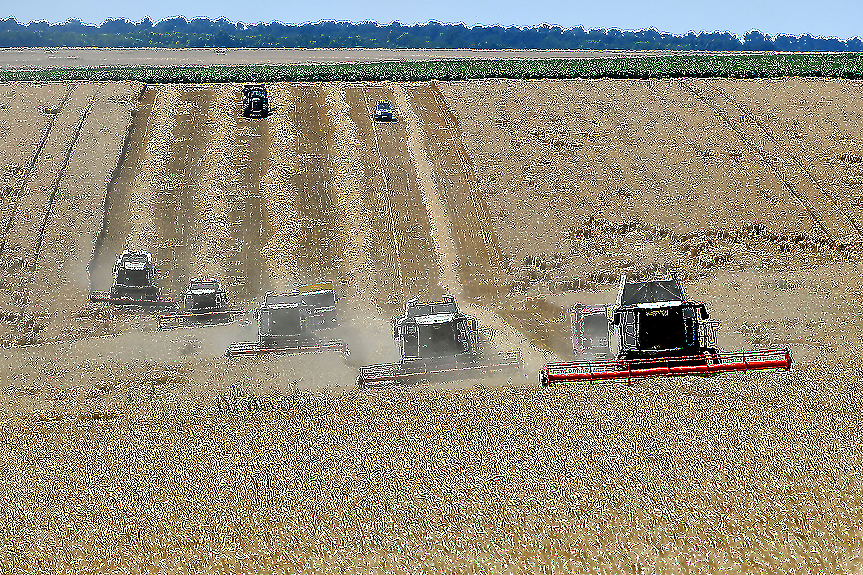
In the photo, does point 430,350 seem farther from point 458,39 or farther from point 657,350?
point 458,39

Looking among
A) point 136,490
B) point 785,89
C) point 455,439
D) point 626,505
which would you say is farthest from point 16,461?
point 785,89

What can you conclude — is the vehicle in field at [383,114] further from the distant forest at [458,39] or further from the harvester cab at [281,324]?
the distant forest at [458,39]

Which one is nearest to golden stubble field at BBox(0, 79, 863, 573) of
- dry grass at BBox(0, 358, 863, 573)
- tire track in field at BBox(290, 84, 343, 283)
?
dry grass at BBox(0, 358, 863, 573)

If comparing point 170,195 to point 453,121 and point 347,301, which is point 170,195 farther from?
point 453,121

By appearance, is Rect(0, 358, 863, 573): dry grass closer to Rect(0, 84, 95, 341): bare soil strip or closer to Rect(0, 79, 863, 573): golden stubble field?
Rect(0, 79, 863, 573): golden stubble field

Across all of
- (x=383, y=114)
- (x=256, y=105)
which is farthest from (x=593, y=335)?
(x=256, y=105)

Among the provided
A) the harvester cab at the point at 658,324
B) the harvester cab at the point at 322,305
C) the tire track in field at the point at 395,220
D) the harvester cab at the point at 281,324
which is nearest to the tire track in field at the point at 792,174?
the harvester cab at the point at 658,324
